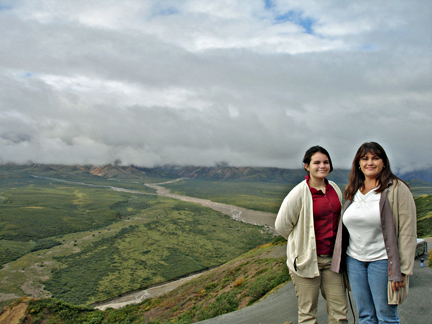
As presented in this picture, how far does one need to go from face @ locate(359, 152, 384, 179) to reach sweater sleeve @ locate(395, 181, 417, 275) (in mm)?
322

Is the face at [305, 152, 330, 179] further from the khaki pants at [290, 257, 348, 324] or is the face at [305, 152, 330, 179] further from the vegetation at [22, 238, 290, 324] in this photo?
the vegetation at [22, 238, 290, 324]

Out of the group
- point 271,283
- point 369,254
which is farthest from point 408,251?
point 271,283

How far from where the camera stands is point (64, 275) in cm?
4103

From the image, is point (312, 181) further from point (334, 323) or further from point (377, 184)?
point (334, 323)

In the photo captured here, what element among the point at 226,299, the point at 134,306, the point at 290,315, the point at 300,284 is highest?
the point at 300,284

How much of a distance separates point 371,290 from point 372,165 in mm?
1565

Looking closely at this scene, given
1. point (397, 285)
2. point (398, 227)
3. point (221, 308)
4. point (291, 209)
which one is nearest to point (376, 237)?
point (398, 227)

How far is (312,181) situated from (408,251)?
129cm

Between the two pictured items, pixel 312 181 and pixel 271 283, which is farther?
pixel 271 283

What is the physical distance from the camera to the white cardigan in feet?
10.5

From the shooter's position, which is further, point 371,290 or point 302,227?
point 302,227

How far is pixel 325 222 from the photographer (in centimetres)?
329

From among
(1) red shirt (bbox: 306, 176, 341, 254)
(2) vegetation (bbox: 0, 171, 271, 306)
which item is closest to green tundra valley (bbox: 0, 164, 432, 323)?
(2) vegetation (bbox: 0, 171, 271, 306)

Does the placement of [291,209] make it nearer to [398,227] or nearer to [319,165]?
[319,165]
